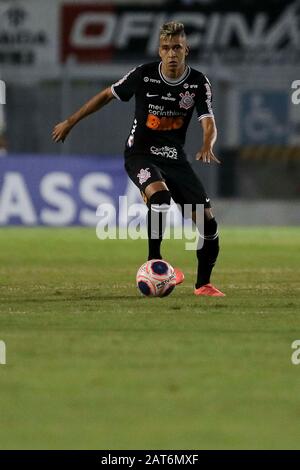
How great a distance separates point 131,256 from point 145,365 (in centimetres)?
1060

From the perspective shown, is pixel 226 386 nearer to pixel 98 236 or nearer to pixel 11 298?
pixel 11 298

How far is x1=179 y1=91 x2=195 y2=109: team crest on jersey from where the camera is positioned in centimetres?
1152

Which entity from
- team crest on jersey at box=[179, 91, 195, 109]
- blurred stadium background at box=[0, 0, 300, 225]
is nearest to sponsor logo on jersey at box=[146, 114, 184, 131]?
team crest on jersey at box=[179, 91, 195, 109]

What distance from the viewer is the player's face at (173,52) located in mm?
11249

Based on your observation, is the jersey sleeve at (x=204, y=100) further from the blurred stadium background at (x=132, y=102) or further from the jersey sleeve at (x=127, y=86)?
the blurred stadium background at (x=132, y=102)

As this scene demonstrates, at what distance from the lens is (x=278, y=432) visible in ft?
18.8

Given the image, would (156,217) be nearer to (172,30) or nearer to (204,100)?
(204,100)

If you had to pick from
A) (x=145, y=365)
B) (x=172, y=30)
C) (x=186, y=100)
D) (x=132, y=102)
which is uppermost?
(x=132, y=102)

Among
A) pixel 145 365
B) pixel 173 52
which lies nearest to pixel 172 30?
pixel 173 52

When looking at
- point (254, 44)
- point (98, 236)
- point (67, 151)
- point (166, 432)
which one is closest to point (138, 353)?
point (166, 432)

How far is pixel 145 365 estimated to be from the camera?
746cm

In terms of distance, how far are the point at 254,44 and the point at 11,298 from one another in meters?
27.4

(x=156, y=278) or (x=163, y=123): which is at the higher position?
(x=163, y=123)

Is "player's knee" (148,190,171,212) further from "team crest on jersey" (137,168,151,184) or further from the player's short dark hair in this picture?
the player's short dark hair
